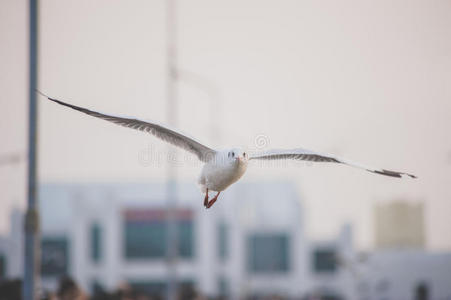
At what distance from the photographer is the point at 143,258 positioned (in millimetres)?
68312

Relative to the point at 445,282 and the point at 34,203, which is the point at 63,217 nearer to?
the point at 445,282

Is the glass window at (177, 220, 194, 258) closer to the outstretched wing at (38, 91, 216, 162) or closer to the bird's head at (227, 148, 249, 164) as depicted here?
the outstretched wing at (38, 91, 216, 162)

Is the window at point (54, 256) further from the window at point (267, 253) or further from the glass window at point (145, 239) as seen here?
the window at point (267, 253)

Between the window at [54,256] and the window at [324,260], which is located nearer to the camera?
the window at [54,256]

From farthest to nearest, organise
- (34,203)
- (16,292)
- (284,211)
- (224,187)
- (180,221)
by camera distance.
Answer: (284,211)
(180,221)
(16,292)
(34,203)
(224,187)

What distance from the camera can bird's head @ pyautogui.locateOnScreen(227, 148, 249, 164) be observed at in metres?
5.98

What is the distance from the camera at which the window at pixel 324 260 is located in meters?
73.9

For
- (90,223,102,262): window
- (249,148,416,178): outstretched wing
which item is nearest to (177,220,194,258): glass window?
(90,223,102,262): window

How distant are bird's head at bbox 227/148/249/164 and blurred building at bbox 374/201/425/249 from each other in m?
106

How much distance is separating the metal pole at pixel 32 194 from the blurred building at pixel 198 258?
5369cm

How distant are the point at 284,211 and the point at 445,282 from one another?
2471cm

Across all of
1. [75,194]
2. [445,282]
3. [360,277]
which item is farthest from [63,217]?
[445,282]

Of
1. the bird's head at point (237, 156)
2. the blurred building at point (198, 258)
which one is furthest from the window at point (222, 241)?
the bird's head at point (237, 156)

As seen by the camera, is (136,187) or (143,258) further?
(136,187)
